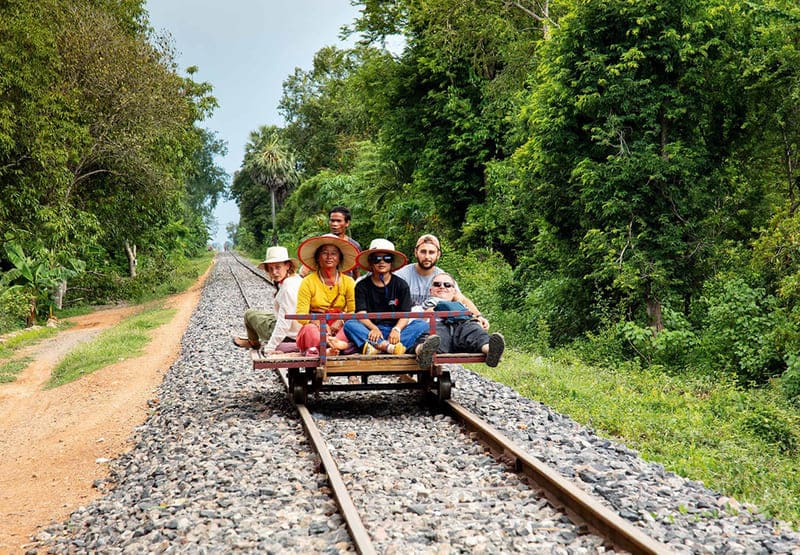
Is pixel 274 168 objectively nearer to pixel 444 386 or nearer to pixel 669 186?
pixel 669 186

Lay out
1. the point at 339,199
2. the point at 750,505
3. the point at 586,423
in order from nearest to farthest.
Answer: the point at 750,505
the point at 586,423
the point at 339,199

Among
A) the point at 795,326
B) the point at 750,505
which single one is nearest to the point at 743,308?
the point at 795,326

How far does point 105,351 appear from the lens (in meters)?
15.0

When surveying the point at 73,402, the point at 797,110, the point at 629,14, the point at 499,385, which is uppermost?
the point at 629,14

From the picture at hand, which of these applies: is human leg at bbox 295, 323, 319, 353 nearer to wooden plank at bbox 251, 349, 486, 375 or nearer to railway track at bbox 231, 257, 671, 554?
wooden plank at bbox 251, 349, 486, 375

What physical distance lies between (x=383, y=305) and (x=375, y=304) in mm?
86

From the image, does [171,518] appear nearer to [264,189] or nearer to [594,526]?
[594,526]

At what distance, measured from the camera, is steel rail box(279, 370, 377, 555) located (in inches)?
161

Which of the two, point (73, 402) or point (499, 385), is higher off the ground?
point (499, 385)

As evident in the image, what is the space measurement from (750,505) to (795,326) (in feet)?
21.4

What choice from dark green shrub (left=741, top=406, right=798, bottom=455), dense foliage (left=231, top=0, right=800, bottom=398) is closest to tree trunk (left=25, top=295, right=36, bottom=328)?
dense foliage (left=231, top=0, right=800, bottom=398)

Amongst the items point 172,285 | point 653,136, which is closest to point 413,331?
point 653,136

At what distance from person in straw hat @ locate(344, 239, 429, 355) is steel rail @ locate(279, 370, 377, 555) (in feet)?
3.22

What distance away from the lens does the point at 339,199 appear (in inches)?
1431
